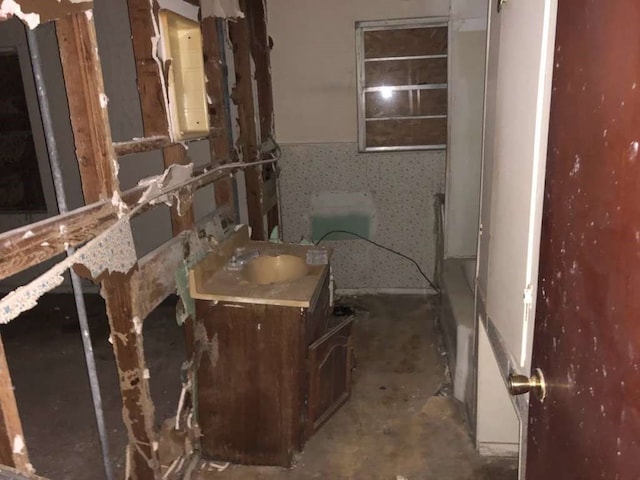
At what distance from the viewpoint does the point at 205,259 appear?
2.27 meters

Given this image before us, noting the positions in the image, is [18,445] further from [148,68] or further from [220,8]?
[220,8]

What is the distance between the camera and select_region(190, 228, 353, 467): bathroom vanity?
6.94 feet

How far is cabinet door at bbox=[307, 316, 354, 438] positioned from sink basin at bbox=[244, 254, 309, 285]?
362mm

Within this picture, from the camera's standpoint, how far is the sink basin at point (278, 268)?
8.52 feet

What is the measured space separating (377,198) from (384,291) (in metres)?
0.76

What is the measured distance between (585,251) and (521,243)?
0.49 meters

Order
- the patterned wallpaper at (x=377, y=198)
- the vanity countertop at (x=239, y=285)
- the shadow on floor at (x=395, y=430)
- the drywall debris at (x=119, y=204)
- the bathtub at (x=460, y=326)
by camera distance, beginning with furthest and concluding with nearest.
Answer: the patterned wallpaper at (x=377, y=198) < the bathtub at (x=460, y=326) < the shadow on floor at (x=395, y=430) < the vanity countertop at (x=239, y=285) < the drywall debris at (x=119, y=204)

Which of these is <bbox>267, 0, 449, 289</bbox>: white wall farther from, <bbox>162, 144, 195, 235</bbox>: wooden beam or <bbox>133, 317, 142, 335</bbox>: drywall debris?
<bbox>133, 317, 142, 335</bbox>: drywall debris

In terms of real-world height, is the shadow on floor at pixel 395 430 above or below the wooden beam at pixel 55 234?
below

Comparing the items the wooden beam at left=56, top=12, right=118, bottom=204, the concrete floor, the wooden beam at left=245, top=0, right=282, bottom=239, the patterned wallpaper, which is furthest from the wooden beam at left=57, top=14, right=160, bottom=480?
the patterned wallpaper

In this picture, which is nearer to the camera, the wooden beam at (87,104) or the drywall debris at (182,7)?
the wooden beam at (87,104)

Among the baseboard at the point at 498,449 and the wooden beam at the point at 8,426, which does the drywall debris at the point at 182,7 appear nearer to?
the wooden beam at the point at 8,426

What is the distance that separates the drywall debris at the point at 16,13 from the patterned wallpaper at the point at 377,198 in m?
2.78

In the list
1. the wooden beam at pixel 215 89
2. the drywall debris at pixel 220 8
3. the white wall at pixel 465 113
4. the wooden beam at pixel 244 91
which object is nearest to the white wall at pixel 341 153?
the white wall at pixel 465 113
